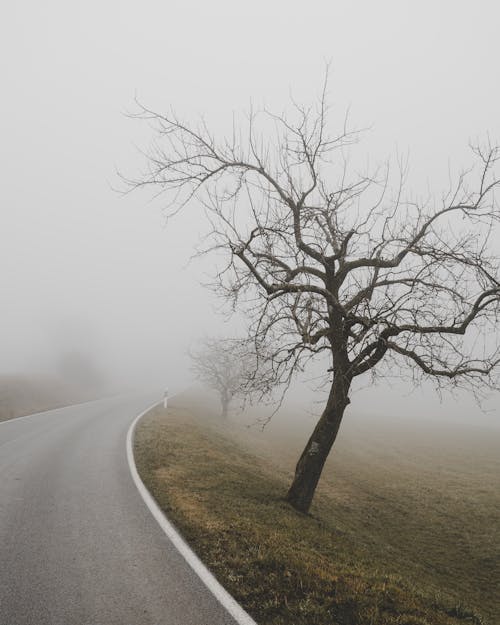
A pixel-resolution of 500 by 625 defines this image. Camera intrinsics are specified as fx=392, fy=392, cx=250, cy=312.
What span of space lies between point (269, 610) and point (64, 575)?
8.53ft

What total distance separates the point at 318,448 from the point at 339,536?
193 centimetres

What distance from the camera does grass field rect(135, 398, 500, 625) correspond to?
15.7 feet

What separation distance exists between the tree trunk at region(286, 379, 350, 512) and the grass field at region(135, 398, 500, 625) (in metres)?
0.51

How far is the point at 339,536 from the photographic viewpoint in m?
8.34

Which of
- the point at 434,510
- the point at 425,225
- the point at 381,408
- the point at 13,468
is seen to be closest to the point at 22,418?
the point at 13,468

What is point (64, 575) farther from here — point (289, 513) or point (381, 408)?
point (381, 408)

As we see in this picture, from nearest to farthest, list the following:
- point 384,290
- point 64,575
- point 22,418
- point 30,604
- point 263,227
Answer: point 30,604 → point 64,575 → point 263,227 → point 384,290 → point 22,418

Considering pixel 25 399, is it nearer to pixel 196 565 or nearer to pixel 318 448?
pixel 318 448

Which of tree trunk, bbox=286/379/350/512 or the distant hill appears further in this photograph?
the distant hill

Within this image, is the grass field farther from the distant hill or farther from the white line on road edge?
the distant hill

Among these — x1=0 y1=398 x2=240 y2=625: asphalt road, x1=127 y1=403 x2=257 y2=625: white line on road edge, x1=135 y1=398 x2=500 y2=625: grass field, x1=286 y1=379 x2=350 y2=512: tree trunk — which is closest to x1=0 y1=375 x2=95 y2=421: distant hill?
x1=135 y1=398 x2=500 y2=625: grass field

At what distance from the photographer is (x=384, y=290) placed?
399 inches

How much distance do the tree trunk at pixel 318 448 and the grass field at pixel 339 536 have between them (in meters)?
0.51

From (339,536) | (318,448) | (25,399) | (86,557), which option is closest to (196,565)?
(86,557)
